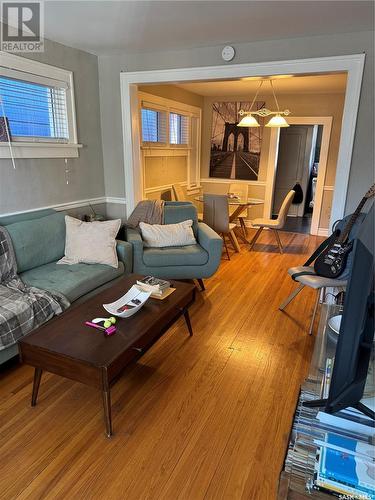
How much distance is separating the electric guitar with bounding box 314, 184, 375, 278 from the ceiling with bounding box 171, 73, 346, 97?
Result: 2.56m

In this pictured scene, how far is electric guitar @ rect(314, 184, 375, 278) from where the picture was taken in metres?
2.87

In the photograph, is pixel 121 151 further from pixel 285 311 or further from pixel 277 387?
pixel 277 387

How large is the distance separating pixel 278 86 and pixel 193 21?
3.08 metres

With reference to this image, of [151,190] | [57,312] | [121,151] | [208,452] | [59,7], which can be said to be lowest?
[208,452]

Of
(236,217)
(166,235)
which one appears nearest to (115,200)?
(166,235)

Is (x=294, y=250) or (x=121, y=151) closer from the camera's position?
(x=121, y=151)

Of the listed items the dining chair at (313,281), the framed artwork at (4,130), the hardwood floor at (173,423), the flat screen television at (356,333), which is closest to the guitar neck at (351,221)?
the dining chair at (313,281)

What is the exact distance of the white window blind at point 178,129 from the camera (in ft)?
18.8

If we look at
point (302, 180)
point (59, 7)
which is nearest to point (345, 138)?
point (59, 7)

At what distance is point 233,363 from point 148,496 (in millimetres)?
1097

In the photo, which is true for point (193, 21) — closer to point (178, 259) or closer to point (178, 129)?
point (178, 259)

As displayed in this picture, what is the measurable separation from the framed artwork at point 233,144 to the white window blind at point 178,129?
663mm

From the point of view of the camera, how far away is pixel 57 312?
2410mm

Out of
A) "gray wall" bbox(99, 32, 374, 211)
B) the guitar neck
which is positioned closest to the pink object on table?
the guitar neck
